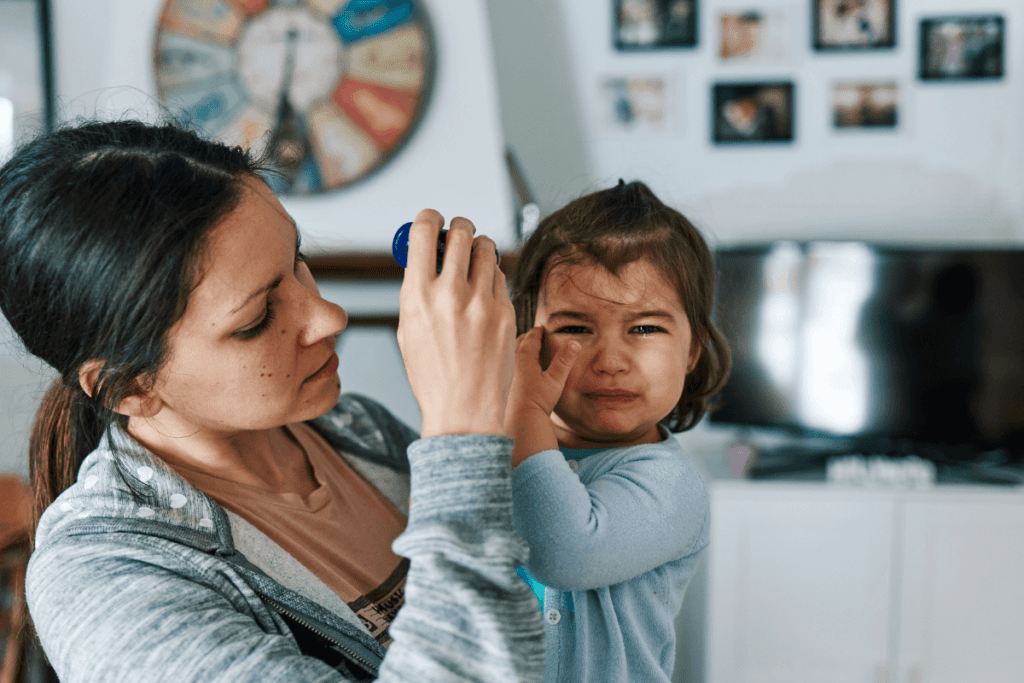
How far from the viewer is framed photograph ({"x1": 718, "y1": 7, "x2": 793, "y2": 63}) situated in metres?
2.31

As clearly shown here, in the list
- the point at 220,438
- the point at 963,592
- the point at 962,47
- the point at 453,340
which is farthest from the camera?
the point at 962,47

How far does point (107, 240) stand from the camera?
603 mm

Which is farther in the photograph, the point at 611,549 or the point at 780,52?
the point at 780,52

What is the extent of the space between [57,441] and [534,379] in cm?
54

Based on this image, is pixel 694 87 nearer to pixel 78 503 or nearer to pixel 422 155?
pixel 422 155

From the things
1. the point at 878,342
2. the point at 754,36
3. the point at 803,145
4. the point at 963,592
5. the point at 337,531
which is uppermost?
the point at 754,36

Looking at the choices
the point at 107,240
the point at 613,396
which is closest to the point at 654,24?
the point at 613,396

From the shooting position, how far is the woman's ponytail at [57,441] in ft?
2.53

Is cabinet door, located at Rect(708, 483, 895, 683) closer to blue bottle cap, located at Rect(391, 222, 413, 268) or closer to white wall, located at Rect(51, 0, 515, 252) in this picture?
white wall, located at Rect(51, 0, 515, 252)

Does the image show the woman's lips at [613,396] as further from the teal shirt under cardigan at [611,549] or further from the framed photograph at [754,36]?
the framed photograph at [754,36]

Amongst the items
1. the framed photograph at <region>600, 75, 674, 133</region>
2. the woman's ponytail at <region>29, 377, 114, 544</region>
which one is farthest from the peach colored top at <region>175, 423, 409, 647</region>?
the framed photograph at <region>600, 75, 674, 133</region>

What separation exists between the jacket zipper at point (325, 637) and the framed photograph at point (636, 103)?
2075mm

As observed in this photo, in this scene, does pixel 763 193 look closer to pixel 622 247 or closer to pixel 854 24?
pixel 854 24

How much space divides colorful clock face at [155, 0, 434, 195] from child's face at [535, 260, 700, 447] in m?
1.49
